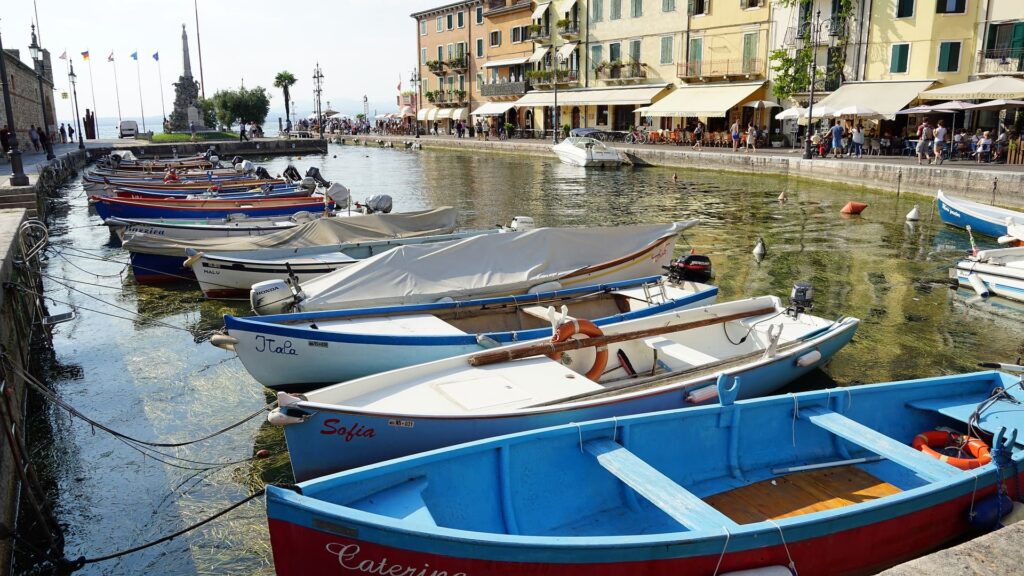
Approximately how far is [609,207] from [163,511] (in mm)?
20077

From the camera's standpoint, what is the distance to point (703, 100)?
4181cm

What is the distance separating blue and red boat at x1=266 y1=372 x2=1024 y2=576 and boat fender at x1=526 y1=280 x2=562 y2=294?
4.68 m

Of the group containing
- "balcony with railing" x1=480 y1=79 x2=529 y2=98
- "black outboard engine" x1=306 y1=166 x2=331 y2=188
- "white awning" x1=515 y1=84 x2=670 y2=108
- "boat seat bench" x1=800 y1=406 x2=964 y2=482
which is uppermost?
"balcony with railing" x1=480 y1=79 x2=529 y2=98

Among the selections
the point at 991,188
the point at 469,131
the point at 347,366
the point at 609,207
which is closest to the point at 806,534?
the point at 347,366

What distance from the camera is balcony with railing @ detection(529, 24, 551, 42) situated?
5506 cm

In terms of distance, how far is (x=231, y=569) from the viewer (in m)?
5.79

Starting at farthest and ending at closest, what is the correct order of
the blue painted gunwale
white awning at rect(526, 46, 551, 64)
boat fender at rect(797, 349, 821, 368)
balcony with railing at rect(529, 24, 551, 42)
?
white awning at rect(526, 46, 551, 64)
balcony with railing at rect(529, 24, 551, 42)
boat fender at rect(797, 349, 821, 368)
the blue painted gunwale

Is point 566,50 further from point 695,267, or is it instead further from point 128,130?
point 695,267

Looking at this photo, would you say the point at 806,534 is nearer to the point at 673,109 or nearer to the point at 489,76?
the point at 673,109

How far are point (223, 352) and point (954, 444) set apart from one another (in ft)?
29.3

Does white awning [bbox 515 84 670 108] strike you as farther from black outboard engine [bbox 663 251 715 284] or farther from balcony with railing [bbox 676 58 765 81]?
black outboard engine [bbox 663 251 715 284]

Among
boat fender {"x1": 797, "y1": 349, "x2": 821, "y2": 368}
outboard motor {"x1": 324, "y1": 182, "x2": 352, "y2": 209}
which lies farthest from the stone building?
boat fender {"x1": 797, "y1": 349, "x2": 821, "y2": 368}

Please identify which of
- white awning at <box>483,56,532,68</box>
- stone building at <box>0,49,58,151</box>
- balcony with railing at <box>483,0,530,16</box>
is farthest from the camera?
white awning at <box>483,56,532,68</box>

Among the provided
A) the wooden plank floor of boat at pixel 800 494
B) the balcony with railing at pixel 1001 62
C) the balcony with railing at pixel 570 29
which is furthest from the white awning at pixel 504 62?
the wooden plank floor of boat at pixel 800 494
